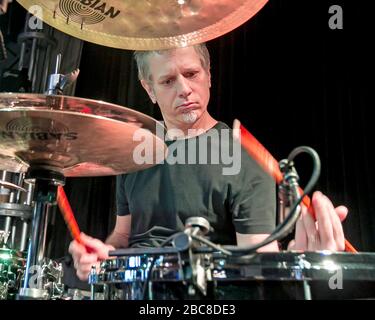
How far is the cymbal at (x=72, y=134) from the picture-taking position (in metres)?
0.68

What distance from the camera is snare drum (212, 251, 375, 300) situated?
0.51 metres

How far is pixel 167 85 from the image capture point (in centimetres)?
142

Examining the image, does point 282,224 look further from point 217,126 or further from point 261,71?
point 261,71

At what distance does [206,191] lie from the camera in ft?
4.01

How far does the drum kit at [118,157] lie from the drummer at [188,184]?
296 millimetres

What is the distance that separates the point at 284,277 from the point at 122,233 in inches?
34.9

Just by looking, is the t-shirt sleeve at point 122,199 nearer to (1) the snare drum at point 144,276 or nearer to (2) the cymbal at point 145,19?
(2) the cymbal at point 145,19

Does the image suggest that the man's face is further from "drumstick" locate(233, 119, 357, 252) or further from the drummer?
"drumstick" locate(233, 119, 357, 252)

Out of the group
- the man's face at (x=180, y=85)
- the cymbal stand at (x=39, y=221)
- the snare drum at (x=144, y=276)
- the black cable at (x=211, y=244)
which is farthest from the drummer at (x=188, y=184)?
the black cable at (x=211, y=244)

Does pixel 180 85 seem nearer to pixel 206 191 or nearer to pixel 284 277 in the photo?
pixel 206 191

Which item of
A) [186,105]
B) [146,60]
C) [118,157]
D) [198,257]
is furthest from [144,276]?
[146,60]

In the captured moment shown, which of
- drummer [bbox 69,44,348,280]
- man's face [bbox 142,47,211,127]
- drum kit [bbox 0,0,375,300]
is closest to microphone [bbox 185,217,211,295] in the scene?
drum kit [bbox 0,0,375,300]

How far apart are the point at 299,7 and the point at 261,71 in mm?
325

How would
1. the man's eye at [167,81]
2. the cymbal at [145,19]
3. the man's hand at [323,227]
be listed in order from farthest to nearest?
the man's eye at [167,81] < the cymbal at [145,19] < the man's hand at [323,227]
